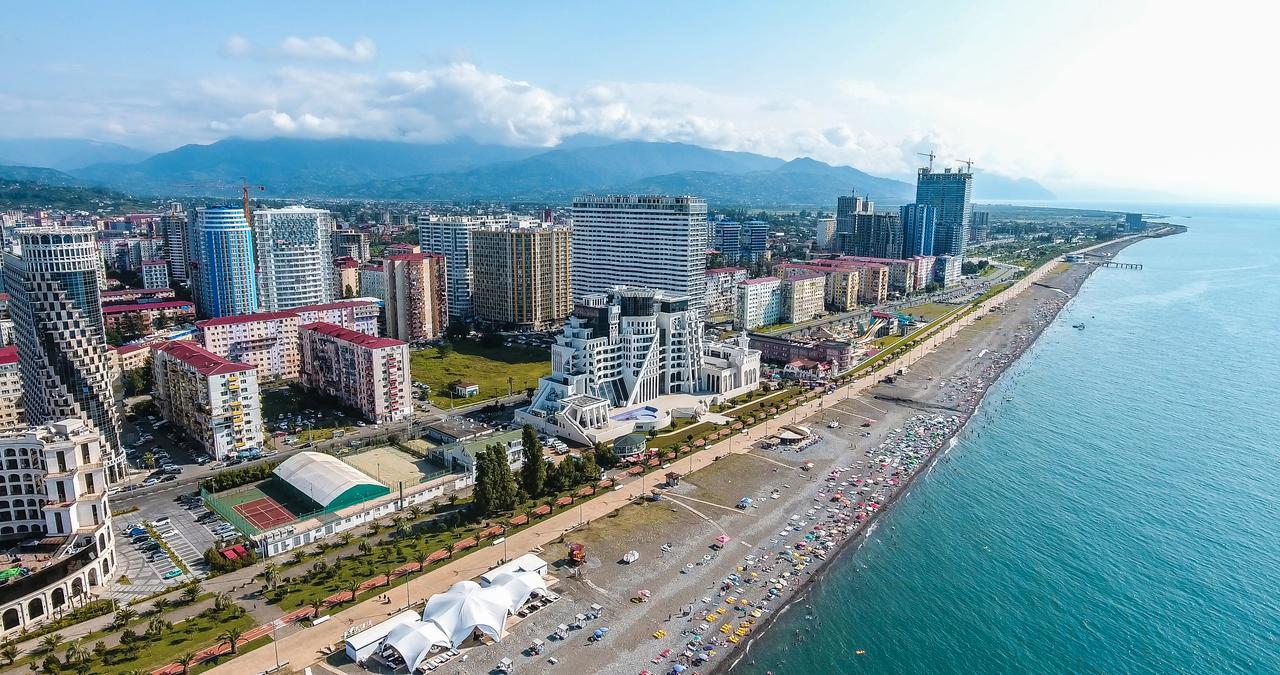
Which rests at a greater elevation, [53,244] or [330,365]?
[53,244]

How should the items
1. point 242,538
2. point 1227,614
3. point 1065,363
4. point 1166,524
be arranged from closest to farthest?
point 1227,614
point 242,538
point 1166,524
point 1065,363

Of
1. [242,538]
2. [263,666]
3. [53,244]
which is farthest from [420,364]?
[263,666]

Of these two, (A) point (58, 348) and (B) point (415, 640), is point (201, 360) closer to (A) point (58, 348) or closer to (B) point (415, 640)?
(A) point (58, 348)

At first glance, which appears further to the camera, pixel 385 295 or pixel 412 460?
pixel 385 295

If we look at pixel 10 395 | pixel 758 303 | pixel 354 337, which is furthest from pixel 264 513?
pixel 758 303

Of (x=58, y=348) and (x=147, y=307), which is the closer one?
(x=58, y=348)

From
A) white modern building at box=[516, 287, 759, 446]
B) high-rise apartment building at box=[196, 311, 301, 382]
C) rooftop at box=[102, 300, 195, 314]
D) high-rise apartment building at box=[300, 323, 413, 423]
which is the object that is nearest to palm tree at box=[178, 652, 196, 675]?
white modern building at box=[516, 287, 759, 446]

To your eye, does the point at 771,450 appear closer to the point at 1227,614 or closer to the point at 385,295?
the point at 1227,614

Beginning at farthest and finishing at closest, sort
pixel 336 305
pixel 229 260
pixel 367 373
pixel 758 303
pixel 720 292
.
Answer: pixel 720 292 < pixel 758 303 < pixel 229 260 < pixel 336 305 < pixel 367 373
